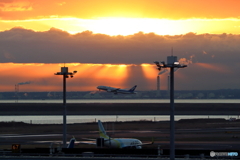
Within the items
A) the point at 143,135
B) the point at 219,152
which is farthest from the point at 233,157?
the point at 143,135

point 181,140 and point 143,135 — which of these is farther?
point 143,135

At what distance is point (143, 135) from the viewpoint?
12194 centimetres

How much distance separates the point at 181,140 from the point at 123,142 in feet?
78.9

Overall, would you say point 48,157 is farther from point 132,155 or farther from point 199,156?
point 199,156

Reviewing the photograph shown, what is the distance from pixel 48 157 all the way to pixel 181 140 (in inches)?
1817

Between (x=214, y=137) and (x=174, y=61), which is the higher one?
(x=174, y=61)

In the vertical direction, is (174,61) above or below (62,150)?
above

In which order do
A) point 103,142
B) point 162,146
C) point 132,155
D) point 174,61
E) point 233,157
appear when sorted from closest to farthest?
point 174,61, point 233,157, point 132,155, point 103,142, point 162,146

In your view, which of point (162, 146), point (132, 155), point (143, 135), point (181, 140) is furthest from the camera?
point (143, 135)

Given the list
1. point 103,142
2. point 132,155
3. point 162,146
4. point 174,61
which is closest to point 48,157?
point 132,155

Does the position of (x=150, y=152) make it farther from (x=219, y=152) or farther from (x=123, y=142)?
(x=123, y=142)

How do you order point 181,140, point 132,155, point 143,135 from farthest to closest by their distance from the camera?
point 143,135, point 181,140, point 132,155

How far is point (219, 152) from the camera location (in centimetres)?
7150

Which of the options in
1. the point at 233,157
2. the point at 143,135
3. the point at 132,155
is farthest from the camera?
the point at 143,135
